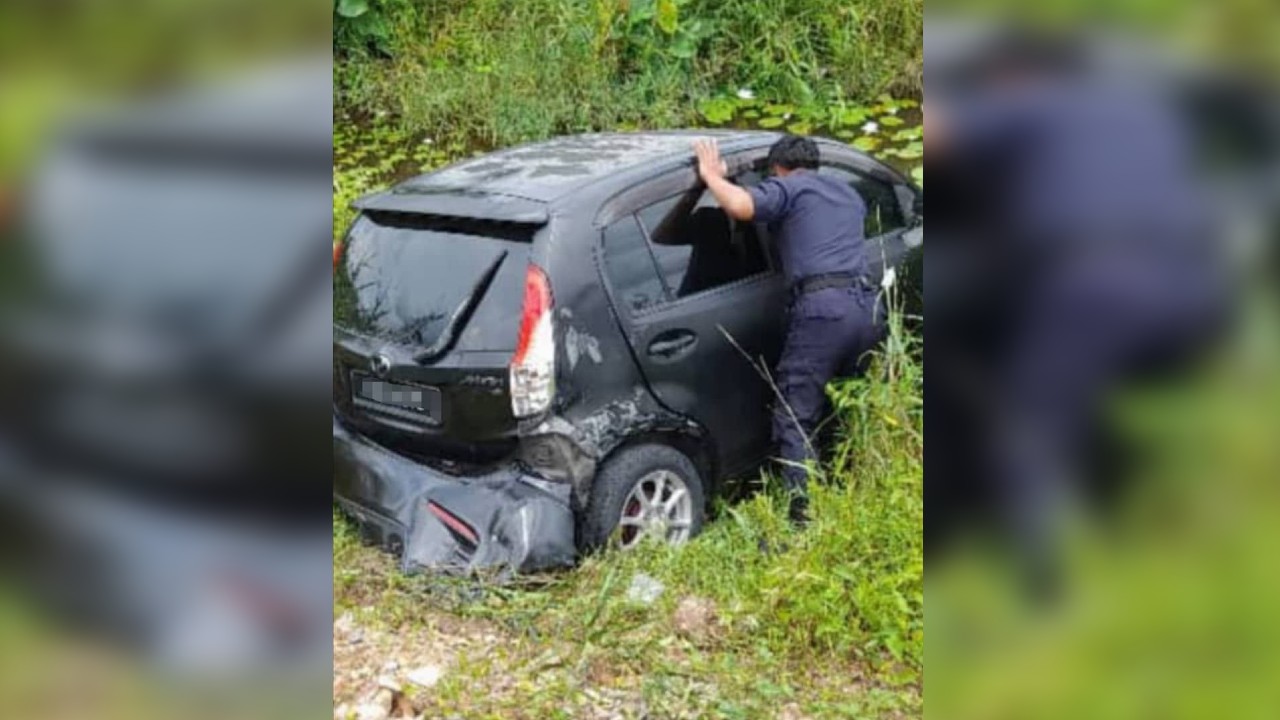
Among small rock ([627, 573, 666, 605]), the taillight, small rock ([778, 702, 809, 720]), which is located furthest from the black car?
small rock ([778, 702, 809, 720])

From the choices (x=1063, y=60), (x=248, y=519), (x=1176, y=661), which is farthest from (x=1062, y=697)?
(x=248, y=519)

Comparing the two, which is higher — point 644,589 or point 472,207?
point 472,207

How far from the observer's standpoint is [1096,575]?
0.70m

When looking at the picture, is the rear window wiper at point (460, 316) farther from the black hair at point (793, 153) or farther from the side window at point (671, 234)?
the black hair at point (793, 153)

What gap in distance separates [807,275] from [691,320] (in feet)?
0.93

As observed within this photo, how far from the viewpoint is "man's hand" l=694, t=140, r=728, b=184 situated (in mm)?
2234

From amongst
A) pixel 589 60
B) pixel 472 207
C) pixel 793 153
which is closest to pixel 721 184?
pixel 793 153

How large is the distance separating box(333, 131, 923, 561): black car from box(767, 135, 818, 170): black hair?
29mm

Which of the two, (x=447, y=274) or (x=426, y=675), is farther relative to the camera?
(x=447, y=274)

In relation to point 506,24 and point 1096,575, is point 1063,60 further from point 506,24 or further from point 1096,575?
point 506,24

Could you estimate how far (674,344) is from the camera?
2.34 meters

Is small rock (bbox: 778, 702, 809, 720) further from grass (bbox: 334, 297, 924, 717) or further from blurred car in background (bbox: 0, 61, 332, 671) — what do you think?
blurred car in background (bbox: 0, 61, 332, 671)

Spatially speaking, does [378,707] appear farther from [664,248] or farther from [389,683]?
[664,248]

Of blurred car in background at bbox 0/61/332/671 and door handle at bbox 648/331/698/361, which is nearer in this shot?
blurred car in background at bbox 0/61/332/671
